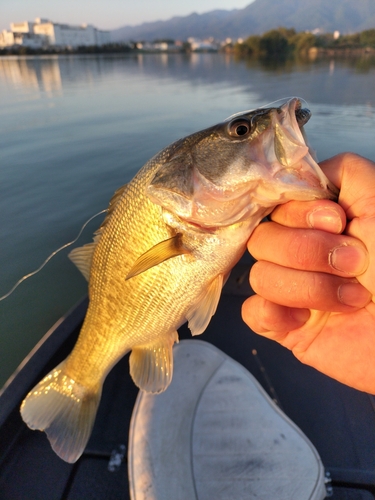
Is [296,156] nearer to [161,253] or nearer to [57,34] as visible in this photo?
[161,253]

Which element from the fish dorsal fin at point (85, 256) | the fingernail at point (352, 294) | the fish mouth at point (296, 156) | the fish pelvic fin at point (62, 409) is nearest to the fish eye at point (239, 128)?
the fish mouth at point (296, 156)

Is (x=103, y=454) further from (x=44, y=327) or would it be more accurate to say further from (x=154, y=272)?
(x=44, y=327)

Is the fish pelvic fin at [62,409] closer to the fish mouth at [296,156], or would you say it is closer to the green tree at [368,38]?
the fish mouth at [296,156]

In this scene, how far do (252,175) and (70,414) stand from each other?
1.98 metres

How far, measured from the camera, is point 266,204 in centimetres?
142

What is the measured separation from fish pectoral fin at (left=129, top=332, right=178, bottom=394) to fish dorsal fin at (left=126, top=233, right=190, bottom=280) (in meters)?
0.62

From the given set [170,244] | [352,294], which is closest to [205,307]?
[170,244]

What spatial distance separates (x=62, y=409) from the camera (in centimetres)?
215

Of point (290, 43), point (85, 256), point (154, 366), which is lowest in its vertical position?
point (154, 366)

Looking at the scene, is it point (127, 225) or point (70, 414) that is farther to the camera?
point (70, 414)

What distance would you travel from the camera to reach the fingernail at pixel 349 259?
1.30 metres

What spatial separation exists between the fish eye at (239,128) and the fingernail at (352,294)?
83 centimetres

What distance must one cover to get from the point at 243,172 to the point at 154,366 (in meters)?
1.32

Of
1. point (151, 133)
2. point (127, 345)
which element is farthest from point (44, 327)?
point (151, 133)
